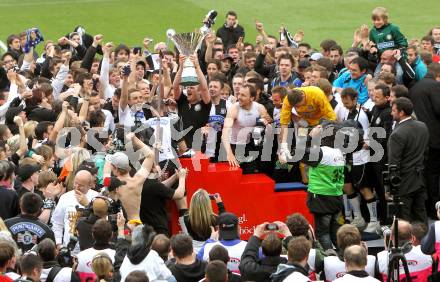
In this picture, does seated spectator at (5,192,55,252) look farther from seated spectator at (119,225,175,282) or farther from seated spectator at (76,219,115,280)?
seated spectator at (119,225,175,282)

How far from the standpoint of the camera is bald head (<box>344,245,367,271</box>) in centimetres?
827

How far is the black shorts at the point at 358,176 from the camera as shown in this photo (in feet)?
39.9

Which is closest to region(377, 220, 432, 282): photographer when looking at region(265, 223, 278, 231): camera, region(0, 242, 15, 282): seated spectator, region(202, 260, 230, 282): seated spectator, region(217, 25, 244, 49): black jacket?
region(265, 223, 278, 231): camera

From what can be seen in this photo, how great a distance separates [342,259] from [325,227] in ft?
6.50

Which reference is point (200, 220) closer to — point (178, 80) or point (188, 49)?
point (178, 80)

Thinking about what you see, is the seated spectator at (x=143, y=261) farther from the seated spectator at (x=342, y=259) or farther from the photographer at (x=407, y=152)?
the photographer at (x=407, y=152)

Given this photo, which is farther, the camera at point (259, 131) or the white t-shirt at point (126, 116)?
the white t-shirt at point (126, 116)

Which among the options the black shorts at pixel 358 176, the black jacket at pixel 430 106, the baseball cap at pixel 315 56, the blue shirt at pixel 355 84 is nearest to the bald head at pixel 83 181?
the black shorts at pixel 358 176

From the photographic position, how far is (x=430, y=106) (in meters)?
12.6

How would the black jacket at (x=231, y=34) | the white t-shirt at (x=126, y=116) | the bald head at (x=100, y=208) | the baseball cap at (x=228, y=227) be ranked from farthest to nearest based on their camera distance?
the black jacket at (x=231, y=34)
the white t-shirt at (x=126, y=116)
the bald head at (x=100, y=208)
the baseball cap at (x=228, y=227)

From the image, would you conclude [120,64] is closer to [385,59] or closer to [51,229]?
[385,59]

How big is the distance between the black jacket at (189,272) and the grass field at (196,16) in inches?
616

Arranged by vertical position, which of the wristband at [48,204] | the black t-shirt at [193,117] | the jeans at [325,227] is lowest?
the jeans at [325,227]

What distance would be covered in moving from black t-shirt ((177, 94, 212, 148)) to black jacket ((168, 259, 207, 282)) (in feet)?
13.7
